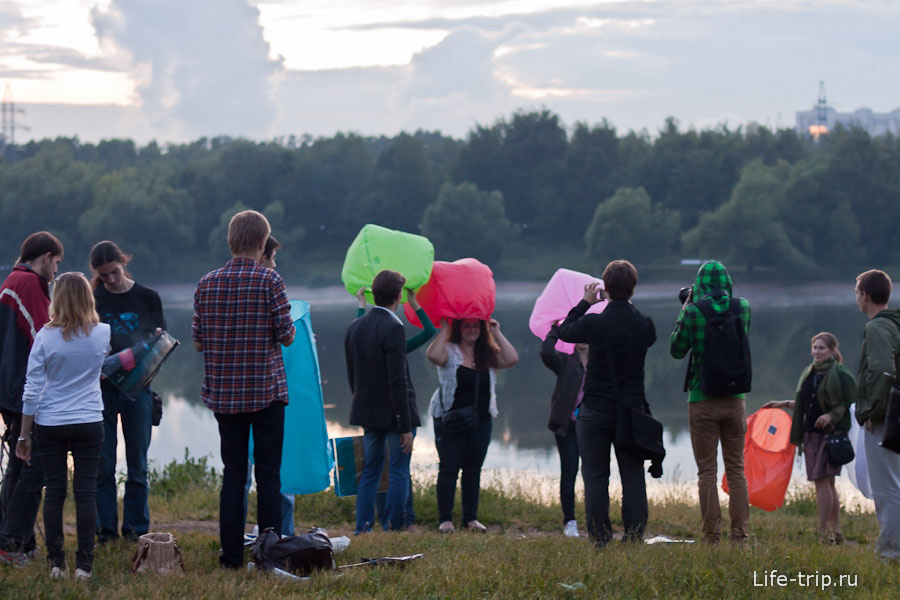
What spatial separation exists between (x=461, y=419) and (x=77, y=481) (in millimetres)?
2368

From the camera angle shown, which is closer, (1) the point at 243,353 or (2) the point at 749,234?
(1) the point at 243,353

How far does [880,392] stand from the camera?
16.4 ft

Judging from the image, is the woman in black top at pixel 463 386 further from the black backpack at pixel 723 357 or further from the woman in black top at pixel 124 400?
the woman in black top at pixel 124 400

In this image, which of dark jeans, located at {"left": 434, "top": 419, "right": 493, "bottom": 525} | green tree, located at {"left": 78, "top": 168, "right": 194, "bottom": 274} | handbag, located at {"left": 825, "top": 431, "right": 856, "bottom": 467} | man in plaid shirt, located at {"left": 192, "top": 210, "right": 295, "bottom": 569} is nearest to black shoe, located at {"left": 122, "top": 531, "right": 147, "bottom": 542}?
man in plaid shirt, located at {"left": 192, "top": 210, "right": 295, "bottom": 569}

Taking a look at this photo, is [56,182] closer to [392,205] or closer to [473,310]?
[392,205]

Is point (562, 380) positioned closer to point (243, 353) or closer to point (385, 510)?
point (385, 510)

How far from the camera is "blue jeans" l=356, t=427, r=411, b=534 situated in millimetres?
5820

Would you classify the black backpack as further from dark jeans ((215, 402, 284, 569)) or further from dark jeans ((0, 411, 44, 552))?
dark jeans ((0, 411, 44, 552))

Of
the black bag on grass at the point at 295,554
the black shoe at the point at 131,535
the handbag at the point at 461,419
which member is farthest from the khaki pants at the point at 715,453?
the black shoe at the point at 131,535

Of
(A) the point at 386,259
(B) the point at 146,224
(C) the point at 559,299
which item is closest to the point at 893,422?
(C) the point at 559,299

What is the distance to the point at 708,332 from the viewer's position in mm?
5316

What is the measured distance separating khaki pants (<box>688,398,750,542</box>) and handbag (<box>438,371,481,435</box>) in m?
1.32

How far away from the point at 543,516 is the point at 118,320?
11.0 feet

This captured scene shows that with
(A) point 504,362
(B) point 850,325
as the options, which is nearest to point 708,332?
(A) point 504,362
